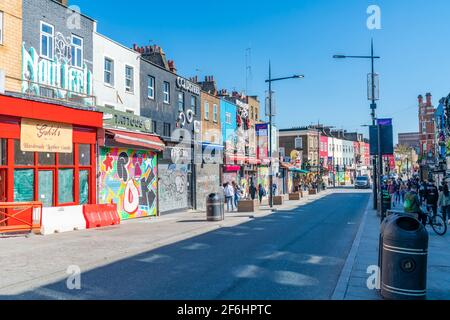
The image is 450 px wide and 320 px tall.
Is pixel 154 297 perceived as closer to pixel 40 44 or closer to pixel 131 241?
pixel 131 241

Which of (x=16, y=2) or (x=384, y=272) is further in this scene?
(x=16, y=2)

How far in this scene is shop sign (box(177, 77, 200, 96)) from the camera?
28688mm

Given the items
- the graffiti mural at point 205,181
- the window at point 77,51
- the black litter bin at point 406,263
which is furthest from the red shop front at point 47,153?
the black litter bin at point 406,263

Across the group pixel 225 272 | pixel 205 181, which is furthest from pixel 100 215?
pixel 205 181

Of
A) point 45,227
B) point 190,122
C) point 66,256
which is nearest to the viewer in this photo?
point 66,256

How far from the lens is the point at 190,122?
30.3 meters

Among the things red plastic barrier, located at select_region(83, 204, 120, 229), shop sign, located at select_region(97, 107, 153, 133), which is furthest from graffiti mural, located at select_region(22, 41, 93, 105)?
red plastic barrier, located at select_region(83, 204, 120, 229)

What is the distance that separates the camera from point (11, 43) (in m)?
15.8

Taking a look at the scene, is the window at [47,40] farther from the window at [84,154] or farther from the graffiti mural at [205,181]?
the graffiti mural at [205,181]

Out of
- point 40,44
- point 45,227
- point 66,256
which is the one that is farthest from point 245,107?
point 66,256

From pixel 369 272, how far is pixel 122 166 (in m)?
15.2

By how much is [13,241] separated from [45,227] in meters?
1.74

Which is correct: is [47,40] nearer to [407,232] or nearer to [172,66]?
[172,66]

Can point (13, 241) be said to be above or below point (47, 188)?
below
